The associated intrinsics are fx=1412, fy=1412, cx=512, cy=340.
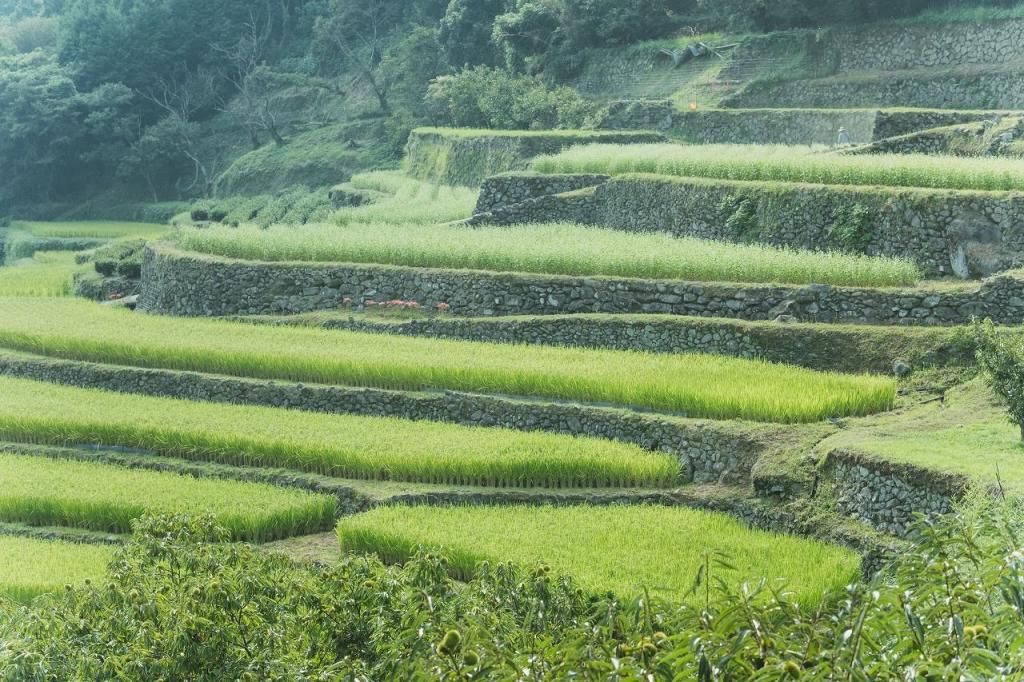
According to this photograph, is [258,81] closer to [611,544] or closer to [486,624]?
[611,544]

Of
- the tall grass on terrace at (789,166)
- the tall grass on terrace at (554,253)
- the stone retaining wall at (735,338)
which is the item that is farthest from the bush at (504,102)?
the stone retaining wall at (735,338)

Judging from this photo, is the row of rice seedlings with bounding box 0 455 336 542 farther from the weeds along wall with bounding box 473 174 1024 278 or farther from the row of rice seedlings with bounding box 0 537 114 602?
the weeds along wall with bounding box 473 174 1024 278

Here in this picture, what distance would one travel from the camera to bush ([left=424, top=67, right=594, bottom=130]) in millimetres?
39713

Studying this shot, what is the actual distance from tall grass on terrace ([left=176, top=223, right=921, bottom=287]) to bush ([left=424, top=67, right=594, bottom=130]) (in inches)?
464

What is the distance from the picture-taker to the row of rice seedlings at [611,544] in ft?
40.8

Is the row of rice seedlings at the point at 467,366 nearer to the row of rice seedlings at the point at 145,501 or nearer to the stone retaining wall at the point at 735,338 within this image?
the stone retaining wall at the point at 735,338

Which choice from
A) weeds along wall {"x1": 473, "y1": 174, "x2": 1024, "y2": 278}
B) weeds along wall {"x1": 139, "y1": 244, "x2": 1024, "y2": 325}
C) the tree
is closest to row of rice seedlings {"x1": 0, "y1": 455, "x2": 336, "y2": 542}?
weeds along wall {"x1": 139, "y1": 244, "x2": 1024, "y2": 325}

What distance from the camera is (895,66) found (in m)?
35.8

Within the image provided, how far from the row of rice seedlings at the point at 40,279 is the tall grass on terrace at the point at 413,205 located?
684 cm

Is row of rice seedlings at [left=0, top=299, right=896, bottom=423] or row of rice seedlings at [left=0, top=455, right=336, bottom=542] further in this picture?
row of rice seedlings at [left=0, top=299, right=896, bottom=423]

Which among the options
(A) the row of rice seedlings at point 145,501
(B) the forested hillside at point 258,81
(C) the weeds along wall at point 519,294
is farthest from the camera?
(B) the forested hillside at point 258,81

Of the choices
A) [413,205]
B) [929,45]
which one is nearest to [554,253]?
[413,205]

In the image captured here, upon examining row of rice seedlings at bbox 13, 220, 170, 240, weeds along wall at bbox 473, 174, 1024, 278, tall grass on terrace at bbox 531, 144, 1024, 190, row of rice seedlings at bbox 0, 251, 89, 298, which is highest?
tall grass on terrace at bbox 531, 144, 1024, 190

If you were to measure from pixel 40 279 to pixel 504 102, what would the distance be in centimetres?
1443
